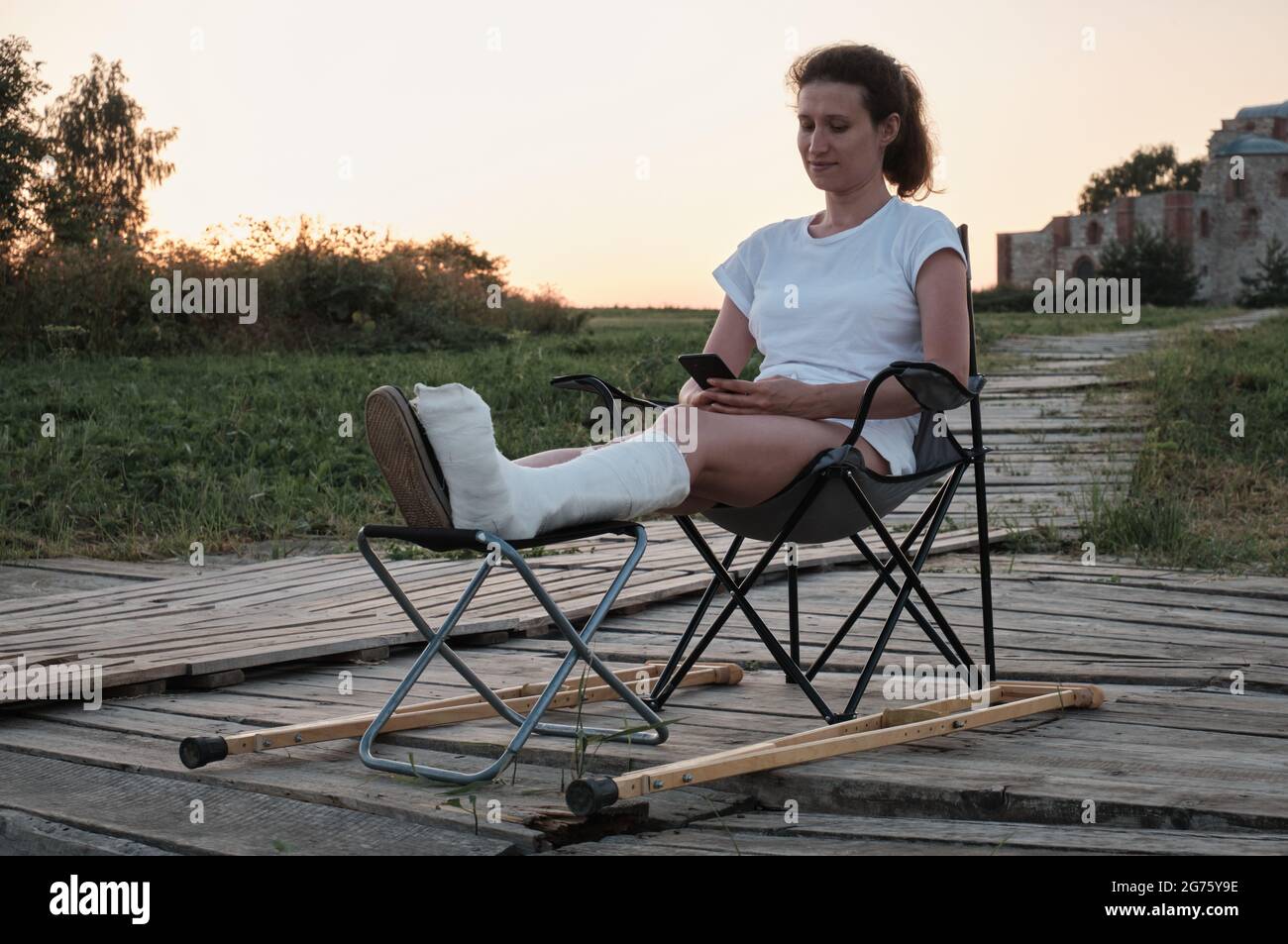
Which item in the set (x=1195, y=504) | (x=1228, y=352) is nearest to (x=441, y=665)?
(x=1195, y=504)

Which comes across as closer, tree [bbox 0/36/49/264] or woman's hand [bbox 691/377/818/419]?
woman's hand [bbox 691/377/818/419]

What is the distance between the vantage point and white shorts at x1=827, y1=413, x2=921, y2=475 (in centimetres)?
285

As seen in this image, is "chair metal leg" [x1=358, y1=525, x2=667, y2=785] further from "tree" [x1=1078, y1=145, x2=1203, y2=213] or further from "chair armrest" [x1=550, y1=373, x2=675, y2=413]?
"tree" [x1=1078, y1=145, x2=1203, y2=213]

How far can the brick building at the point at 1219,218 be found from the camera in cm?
6328

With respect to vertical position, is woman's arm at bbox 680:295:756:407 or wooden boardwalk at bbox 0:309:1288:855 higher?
woman's arm at bbox 680:295:756:407

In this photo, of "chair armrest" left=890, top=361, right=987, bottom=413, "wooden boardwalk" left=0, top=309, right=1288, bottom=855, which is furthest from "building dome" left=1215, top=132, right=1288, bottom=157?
"chair armrest" left=890, top=361, right=987, bottom=413

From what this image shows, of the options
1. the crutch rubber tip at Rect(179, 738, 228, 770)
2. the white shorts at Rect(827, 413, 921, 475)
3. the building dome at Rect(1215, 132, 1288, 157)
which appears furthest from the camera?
the building dome at Rect(1215, 132, 1288, 157)

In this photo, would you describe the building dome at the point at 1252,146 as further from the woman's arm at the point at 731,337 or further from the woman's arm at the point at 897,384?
the woman's arm at the point at 897,384

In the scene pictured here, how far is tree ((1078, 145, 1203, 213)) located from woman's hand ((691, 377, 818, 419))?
3036 inches

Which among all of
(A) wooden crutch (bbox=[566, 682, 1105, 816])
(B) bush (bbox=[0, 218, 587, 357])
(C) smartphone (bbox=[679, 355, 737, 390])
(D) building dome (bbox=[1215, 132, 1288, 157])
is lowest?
(A) wooden crutch (bbox=[566, 682, 1105, 816])

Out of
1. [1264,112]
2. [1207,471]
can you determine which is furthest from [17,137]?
[1264,112]

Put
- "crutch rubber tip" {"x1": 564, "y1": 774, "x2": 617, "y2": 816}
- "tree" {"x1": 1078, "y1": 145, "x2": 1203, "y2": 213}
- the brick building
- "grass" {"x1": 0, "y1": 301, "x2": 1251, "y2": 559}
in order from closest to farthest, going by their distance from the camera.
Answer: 1. "crutch rubber tip" {"x1": 564, "y1": 774, "x2": 617, "y2": 816}
2. "grass" {"x1": 0, "y1": 301, "x2": 1251, "y2": 559}
3. the brick building
4. "tree" {"x1": 1078, "y1": 145, "x2": 1203, "y2": 213}
